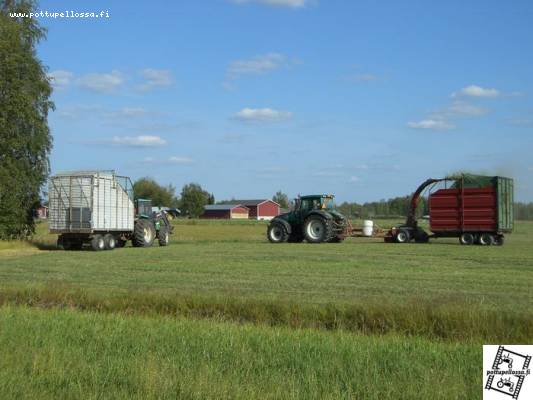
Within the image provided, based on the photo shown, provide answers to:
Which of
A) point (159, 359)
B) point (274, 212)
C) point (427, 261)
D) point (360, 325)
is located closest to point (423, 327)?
point (360, 325)

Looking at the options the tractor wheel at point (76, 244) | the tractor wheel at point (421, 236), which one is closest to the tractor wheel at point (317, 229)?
the tractor wheel at point (421, 236)

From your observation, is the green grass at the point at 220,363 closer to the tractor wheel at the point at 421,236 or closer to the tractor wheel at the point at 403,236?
the tractor wheel at the point at 403,236

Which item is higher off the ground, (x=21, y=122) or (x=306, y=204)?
(x=21, y=122)

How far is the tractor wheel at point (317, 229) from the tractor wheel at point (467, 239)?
229 inches

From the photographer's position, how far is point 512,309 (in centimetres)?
1033

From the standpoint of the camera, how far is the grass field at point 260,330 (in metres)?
6.17

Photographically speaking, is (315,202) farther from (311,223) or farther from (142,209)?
(142,209)

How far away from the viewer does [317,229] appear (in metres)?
30.9

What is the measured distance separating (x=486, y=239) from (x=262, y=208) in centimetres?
10395

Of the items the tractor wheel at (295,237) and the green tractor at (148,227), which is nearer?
the green tractor at (148,227)

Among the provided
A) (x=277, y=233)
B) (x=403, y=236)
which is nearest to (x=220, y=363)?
(x=277, y=233)

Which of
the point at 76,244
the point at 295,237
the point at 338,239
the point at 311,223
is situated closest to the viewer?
the point at 76,244

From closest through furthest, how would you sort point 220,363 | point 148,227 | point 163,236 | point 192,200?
point 220,363, point 148,227, point 163,236, point 192,200

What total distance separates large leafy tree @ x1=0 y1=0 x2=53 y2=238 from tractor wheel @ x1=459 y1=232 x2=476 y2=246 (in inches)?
780
